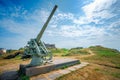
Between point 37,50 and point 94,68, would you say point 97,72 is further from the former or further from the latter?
point 37,50

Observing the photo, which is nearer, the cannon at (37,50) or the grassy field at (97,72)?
the grassy field at (97,72)

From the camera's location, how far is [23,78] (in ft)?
19.7

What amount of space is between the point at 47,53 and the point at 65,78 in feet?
9.25

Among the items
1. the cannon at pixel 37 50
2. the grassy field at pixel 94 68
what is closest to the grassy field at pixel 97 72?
the grassy field at pixel 94 68

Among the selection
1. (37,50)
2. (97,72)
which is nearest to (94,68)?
(97,72)

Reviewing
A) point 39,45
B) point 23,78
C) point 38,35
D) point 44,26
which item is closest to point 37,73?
point 23,78

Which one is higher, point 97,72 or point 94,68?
point 94,68

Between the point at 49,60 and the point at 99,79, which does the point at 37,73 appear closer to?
the point at 49,60

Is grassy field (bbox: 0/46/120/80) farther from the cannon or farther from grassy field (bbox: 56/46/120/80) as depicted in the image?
the cannon

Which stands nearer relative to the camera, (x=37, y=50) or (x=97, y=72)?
(x=37, y=50)

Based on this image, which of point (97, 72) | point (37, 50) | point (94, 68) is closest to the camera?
point (37, 50)

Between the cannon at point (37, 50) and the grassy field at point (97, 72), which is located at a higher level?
the cannon at point (37, 50)

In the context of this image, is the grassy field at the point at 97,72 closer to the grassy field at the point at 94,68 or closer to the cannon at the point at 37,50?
the grassy field at the point at 94,68

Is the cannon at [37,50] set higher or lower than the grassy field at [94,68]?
higher
